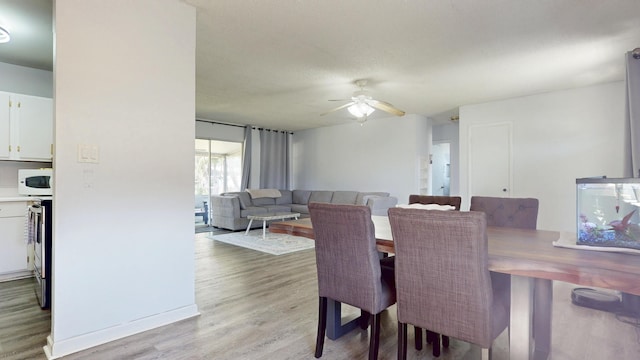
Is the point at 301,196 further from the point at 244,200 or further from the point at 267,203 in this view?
the point at 244,200

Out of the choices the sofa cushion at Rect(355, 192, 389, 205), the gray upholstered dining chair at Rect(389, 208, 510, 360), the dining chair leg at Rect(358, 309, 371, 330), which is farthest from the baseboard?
the sofa cushion at Rect(355, 192, 389, 205)

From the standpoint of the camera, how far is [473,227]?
1.31 meters

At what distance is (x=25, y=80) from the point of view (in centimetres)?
373

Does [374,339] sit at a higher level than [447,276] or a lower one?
lower

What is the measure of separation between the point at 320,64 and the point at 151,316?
2.94m

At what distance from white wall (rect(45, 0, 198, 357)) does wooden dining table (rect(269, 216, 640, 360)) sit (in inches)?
43.8

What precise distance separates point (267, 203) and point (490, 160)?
4863 millimetres

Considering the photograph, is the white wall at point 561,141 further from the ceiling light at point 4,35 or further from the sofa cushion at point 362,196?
the ceiling light at point 4,35

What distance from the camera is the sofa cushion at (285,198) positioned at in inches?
315

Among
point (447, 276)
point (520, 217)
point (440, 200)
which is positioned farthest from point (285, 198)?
point (447, 276)

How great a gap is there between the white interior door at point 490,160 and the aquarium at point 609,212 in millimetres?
3954

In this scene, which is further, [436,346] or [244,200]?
[244,200]

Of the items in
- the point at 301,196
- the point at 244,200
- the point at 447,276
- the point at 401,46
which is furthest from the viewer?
the point at 301,196

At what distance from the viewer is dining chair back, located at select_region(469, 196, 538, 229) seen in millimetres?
2305
